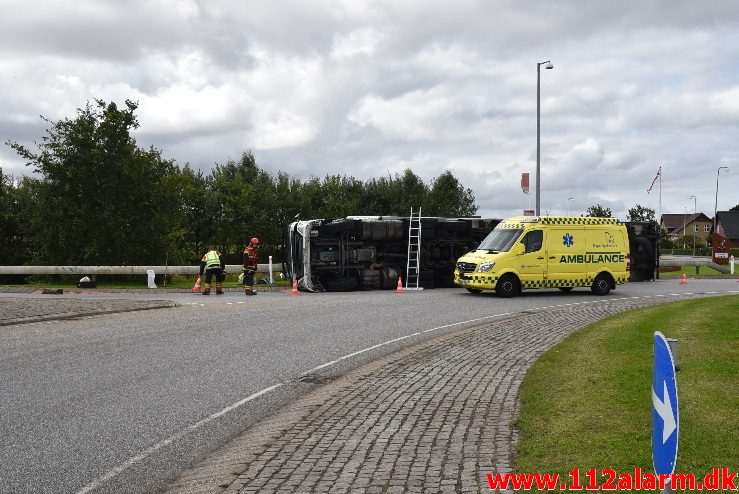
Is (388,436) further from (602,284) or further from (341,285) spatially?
(341,285)

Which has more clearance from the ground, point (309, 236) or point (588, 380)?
point (309, 236)

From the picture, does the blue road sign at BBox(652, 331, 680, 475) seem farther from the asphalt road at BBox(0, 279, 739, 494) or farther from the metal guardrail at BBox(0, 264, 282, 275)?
the metal guardrail at BBox(0, 264, 282, 275)

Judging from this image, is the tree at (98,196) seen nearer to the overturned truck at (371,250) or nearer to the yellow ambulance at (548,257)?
the overturned truck at (371,250)

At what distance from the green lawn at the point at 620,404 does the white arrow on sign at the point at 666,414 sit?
1.54m

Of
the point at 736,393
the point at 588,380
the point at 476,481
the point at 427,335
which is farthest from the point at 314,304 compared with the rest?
the point at 476,481

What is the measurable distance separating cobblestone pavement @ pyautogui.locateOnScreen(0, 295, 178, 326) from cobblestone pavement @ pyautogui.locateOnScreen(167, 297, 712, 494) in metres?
8.39

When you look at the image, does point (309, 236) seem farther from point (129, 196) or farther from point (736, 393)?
point (736, 393)

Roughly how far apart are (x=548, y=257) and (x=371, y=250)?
6004 millimetres

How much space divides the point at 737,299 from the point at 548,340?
29.0 ft

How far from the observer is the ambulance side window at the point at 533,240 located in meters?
22.0

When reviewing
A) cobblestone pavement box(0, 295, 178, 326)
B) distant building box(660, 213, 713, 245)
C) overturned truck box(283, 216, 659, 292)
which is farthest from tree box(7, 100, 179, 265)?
distant building box(660, 213, 713, 245)

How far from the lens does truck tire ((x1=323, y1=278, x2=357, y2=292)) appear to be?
24734 millimetres

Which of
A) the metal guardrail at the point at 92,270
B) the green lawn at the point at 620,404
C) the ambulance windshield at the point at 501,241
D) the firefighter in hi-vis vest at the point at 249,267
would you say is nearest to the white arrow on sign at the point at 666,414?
the green lawn at the point at 620,404

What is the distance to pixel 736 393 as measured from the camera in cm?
726
